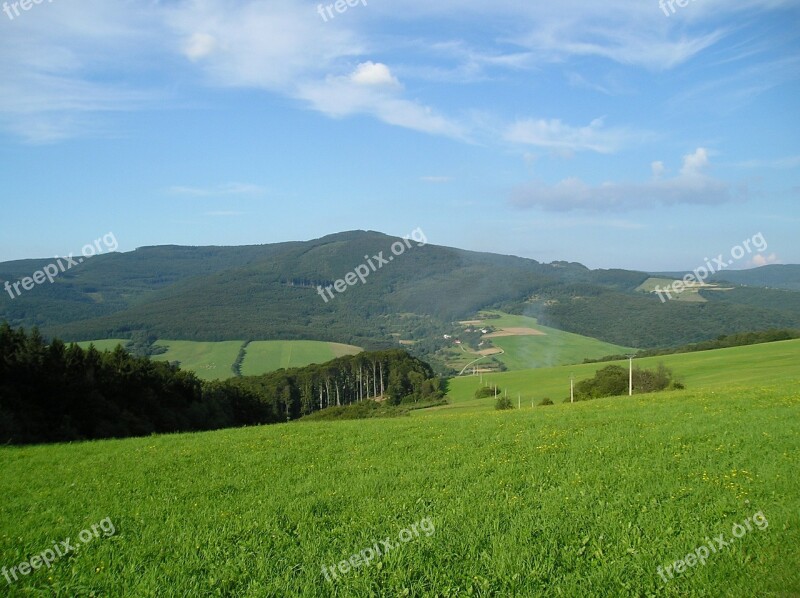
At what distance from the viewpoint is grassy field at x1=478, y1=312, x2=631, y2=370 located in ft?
359

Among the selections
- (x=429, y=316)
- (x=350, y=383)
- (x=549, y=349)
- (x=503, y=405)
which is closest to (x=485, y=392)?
(x=503, y=405)

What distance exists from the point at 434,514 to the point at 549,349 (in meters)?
113

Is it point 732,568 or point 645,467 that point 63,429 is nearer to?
point 645,467

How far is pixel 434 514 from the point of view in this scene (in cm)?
876

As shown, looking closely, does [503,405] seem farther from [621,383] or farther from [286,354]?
[286,354]

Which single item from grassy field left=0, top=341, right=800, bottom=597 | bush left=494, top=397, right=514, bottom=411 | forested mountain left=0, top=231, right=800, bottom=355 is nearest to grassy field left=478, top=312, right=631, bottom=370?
forested mountain left=0, top=231, right=800, bottom=355

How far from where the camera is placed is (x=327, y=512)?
30.0 ft

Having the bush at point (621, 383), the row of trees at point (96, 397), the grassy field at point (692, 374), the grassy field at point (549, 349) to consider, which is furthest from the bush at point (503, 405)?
the grassy field at point (549, 349)

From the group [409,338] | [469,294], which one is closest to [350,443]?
[409,338]

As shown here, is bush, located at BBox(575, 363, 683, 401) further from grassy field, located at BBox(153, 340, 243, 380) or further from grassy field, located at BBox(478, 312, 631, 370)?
grassy field, located at BBox(153, 340, 243, 380)

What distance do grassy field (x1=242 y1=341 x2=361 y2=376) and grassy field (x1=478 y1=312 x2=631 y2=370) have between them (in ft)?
107

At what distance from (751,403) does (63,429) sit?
Result: 2951cm

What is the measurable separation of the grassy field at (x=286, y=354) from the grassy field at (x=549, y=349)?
3270 centimetres

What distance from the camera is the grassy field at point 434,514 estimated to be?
21.5 feet
